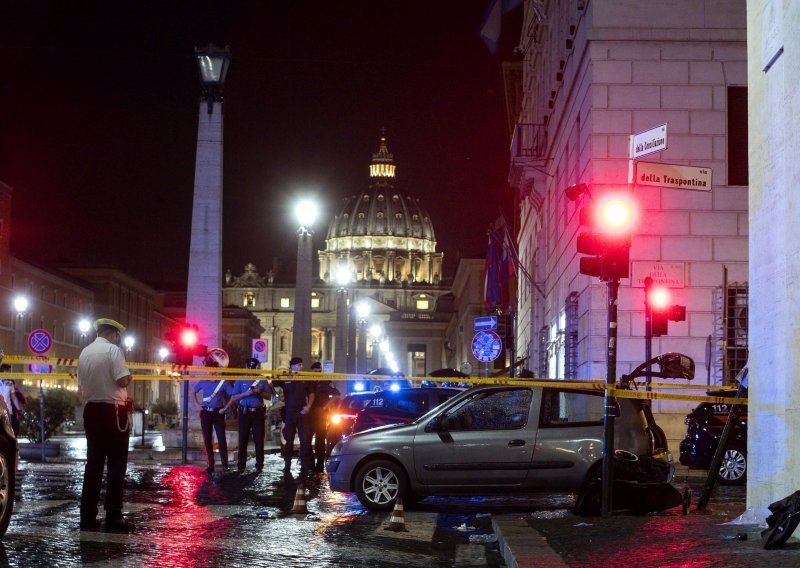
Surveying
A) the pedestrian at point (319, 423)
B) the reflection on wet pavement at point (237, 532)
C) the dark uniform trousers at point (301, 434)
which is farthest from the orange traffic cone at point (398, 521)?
the pedestrian at point (319, 423)

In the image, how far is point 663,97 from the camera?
24000mm

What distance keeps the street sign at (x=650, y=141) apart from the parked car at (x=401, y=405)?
5.12 meters

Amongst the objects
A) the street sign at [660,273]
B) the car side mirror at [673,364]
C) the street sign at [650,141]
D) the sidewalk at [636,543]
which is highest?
the street sign at [650,141]

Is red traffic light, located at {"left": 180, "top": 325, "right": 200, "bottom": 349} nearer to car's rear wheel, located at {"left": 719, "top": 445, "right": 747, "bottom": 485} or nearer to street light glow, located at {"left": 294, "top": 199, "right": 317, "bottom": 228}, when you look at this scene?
car's rear wheel, located at {"left": 719, "top": 445, "right": 747, "bottom": 485}

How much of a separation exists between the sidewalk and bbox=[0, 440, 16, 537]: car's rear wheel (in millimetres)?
3518

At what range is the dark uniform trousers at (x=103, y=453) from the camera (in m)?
10.3

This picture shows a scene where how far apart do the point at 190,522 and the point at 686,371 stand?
483cm

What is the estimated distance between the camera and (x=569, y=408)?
42.1 feet

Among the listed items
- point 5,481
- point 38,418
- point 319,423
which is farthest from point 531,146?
point 5,481

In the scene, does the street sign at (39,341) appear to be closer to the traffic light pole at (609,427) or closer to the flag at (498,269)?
the traffic light pole at (609,427)

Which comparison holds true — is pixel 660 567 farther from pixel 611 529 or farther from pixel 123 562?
pixel 123 562

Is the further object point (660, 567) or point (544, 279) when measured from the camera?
point (544, 279)

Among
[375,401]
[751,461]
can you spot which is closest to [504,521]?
[751,461]

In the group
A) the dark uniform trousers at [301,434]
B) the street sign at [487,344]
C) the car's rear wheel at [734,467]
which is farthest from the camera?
the street sign at [487,344]
